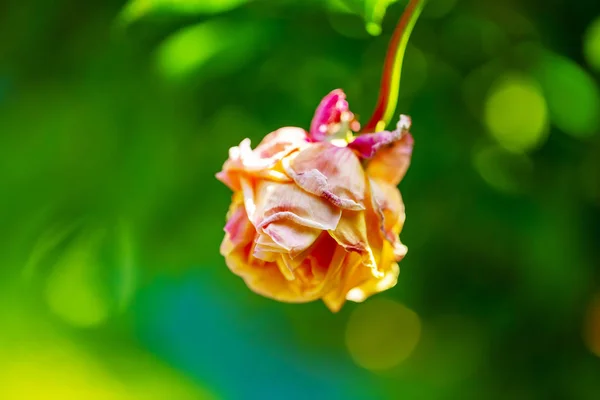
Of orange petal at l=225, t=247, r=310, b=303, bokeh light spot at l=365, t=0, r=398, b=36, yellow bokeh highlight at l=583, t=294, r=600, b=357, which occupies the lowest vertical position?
yellow bokeh highlight at l=583, t=294, r=600, b=357

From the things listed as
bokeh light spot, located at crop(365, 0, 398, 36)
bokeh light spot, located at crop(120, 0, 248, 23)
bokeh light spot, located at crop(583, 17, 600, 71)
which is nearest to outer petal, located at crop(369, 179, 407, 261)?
bokeh light spot, located at crop(365, 0, 398, 36)

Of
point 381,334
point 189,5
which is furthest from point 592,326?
point 189,5

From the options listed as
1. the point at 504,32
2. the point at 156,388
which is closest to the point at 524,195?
the point at 504,32

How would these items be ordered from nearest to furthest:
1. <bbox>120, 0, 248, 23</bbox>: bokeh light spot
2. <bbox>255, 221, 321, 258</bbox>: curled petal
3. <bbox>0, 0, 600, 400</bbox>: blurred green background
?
<bbox>255, 221, 321, 258</bbox>: curled petal, <bbox>120, 0, 248, 23</bbox>: bokeh light spot, <bbox>0, 0, 600, 400</bbox>: blurred green background

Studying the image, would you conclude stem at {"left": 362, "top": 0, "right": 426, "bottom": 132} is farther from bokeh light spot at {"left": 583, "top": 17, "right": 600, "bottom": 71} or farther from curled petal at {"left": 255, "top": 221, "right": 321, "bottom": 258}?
bokeh light spot at {"left": 583, "top": 17, "right": 600, "bottom": 71}

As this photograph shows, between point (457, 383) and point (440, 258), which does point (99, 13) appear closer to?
point (440, 258)

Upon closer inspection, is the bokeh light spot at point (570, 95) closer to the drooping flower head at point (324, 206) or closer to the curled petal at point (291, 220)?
the drooping flower head at point (324, 206)
